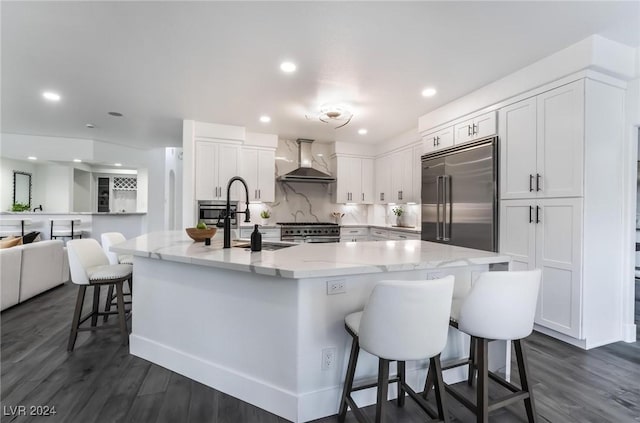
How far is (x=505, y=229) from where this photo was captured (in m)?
3.14

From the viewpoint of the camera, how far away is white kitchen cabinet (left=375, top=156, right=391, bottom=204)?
565cm

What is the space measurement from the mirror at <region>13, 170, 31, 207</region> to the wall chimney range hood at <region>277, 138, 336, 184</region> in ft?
22.3

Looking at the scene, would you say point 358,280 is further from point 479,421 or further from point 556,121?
point 556,121

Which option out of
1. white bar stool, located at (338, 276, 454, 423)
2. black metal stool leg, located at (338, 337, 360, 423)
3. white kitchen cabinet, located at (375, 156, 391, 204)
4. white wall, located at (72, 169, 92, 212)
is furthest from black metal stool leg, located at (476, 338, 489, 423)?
white wall, located at (72, 169, 92, 212)

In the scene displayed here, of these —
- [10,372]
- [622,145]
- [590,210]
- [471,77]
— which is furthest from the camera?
[471,77]

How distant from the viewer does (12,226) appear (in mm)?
6082

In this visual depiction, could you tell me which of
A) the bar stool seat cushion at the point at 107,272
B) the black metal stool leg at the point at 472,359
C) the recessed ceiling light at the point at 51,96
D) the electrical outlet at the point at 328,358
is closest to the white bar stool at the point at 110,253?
the bar stool seat cushion at the point at 107,272

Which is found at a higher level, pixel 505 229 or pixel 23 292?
pixel 505 229

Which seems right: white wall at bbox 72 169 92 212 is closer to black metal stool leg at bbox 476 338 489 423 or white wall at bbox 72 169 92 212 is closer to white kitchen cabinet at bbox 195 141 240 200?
white kitchen cabinet at bbox 195 141 240 200

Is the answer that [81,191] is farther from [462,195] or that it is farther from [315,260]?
[462,195]

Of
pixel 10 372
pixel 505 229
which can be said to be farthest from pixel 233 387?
pixel 505 229

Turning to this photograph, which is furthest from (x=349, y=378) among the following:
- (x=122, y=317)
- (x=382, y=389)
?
(x=122, y=317)

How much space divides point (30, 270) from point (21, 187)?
18.0 ft

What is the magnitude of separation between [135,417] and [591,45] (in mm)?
4147
